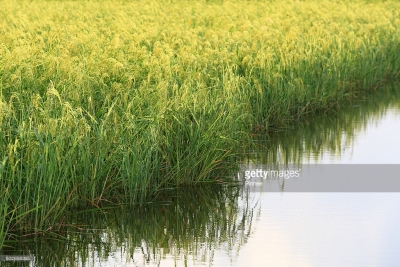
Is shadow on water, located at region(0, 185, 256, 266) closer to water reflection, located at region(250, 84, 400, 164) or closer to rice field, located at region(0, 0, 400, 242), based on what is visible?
rice field, located at region(0, 0, 400, 242)

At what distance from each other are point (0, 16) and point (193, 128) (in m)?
10.1

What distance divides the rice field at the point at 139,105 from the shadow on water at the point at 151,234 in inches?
7.7

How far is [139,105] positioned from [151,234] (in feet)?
7.39

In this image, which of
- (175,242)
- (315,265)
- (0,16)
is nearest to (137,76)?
(175,242)

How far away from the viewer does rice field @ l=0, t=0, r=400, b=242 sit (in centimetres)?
779

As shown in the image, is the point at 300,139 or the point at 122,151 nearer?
the point at 122,151

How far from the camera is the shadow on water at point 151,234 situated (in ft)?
22.9

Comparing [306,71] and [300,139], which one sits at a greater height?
[306,71]

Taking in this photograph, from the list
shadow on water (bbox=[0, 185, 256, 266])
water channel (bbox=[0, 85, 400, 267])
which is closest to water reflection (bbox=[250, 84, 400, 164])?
water channel (bbox=[0, 85, 400, 267])

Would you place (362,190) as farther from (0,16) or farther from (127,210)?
(0,16)

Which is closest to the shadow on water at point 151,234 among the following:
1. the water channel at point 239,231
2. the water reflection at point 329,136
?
the water channel at point 239,231

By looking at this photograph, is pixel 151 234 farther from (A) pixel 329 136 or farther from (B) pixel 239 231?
(A) pixel 329 136

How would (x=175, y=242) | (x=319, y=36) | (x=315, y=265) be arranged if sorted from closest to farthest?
(x=315, y=265) → (x=175, y=242) → (x=319, y=36)

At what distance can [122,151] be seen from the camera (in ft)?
27.8
